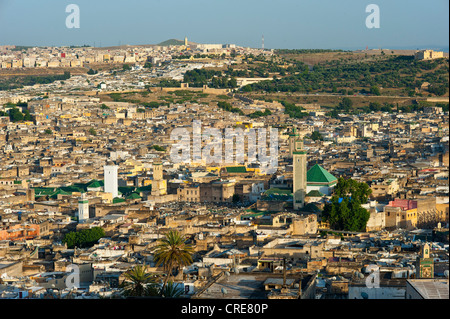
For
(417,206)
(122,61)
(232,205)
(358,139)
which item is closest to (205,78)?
(122,61)

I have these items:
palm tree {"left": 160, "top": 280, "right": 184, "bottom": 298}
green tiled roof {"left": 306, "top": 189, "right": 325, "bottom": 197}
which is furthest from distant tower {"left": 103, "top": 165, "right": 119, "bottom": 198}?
palm tree {"left": 160, "top": 280, "right": 184, "bottom": 298}

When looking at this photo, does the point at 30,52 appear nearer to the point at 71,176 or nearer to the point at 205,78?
the point at 205,78

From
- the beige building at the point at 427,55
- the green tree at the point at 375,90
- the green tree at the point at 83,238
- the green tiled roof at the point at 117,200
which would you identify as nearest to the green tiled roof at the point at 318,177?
the green tiled roof at the point at 117,200

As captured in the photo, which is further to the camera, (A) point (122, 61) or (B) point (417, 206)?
(A) point (122, 61)

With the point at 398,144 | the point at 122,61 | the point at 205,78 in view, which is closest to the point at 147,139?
the point at 398,144

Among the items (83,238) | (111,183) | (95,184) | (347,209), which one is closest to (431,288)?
(83,238)

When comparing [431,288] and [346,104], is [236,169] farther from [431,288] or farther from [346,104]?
[346,104]

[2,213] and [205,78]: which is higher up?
[205,78]

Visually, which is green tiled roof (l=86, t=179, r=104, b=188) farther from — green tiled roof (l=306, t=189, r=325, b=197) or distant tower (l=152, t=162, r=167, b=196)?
green tiled roof (l=306, t=189, r=325, b=197)

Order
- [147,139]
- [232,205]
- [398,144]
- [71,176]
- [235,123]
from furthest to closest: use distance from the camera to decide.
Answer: [235,123], [147,139], [398,144], [71,176], [232,205]

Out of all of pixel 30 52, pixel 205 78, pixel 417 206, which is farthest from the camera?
pixel 30 52
